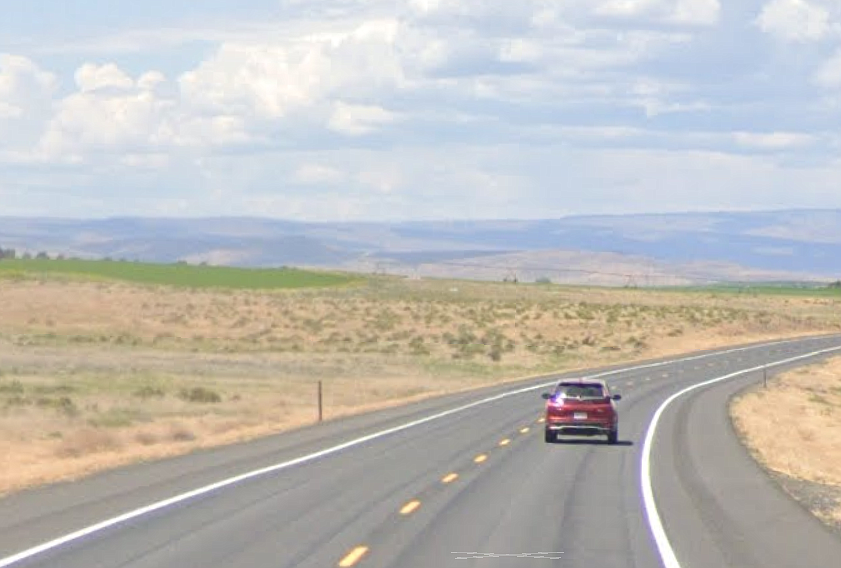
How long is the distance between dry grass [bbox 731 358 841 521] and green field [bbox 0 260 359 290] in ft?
282

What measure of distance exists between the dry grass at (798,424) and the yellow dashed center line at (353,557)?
25.0ft

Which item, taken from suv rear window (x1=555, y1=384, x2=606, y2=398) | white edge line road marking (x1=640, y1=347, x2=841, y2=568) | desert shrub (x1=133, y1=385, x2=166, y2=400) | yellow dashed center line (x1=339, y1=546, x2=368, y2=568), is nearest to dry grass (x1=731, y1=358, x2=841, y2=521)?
white edge line road marking (x1=640, y1=347, x2=841, y2=568)

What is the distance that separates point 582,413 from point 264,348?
5326cm

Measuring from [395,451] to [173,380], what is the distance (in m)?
27.4

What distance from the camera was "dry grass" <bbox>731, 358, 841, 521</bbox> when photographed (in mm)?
34781

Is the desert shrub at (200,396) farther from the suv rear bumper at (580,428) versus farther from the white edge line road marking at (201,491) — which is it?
the suv rear bumper at (580,428)

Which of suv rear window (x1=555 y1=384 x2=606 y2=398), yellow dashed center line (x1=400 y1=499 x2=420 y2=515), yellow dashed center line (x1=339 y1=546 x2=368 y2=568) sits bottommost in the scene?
yellow dashed center line (x1=400 y1=499 x2=420 y2=515)

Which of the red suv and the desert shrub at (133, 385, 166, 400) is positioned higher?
the red suv

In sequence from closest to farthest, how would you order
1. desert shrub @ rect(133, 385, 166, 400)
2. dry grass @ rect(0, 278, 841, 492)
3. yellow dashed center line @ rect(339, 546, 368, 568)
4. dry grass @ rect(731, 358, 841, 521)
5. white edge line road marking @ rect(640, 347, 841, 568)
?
yellow dashed center line @ rect(339, 546, 368, 568) < white edge line road marking @ rect(640, 347, 841, 568) < dry grass @ rect(731, 358, 841, 521) < dry grass @ rect(0, 278, 841, 492) < desert shrub @ rect(133, 385, 166, 400)

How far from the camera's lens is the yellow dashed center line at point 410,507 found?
22656 millimetres

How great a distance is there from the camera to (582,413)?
3725 centimetres

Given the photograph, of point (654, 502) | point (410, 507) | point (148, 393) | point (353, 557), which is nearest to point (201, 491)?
point (410, 507)

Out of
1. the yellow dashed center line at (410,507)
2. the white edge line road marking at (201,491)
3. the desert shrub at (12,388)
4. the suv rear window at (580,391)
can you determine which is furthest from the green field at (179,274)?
the yellow dashed center line at (410,507)

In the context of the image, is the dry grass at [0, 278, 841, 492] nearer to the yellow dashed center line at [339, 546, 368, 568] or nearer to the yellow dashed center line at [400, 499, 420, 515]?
the yellow dashed center line at [400, 499, 420, 515]
